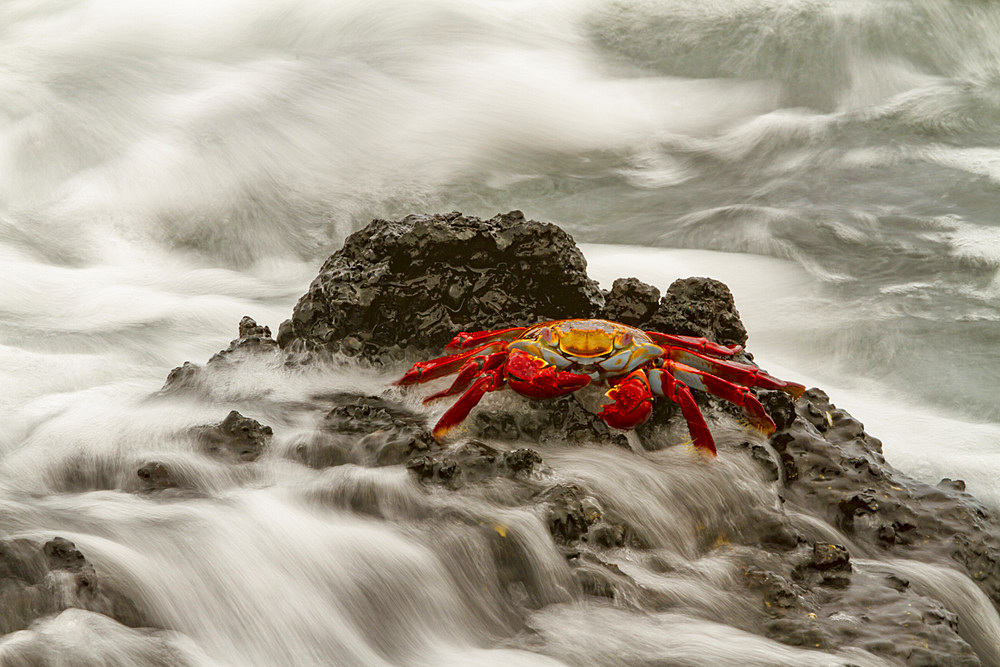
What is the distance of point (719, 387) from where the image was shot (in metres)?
4.20

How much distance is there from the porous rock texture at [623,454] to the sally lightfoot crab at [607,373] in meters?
0.15

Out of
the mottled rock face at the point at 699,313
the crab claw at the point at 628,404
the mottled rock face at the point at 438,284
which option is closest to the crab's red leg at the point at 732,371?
the crab claw at the point at 628,404

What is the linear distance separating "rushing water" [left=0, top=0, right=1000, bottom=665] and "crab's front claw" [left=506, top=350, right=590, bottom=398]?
0.99 ft

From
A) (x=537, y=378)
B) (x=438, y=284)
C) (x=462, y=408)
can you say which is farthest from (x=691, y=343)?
(x=438, y=284)

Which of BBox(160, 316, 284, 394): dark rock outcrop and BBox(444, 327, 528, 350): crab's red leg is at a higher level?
BBox(444, 327, 528, 350): crab's red leg

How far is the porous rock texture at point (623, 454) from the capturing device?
140 inches

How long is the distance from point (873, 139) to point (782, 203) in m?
1.94

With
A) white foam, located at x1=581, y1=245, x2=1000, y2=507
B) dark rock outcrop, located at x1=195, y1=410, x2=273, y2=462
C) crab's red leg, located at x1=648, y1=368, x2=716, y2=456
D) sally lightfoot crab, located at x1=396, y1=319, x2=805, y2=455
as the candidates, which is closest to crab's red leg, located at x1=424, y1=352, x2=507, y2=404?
sally lightfoot crab, located at x1=396, y1=319, x2=805, y2=455

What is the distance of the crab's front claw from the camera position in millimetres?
4094

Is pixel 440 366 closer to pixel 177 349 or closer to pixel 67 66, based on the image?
pixel 177 349

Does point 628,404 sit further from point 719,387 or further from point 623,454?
point 719,387

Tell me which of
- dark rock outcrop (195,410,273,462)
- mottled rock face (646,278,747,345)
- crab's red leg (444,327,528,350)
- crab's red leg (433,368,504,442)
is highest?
mottled rock face (646,278,747,345)

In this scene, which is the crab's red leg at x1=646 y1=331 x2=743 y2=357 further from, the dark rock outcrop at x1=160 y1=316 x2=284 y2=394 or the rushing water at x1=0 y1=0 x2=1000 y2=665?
the dark rock outcrop at x1=160 y1=316 x2=284 y2=394

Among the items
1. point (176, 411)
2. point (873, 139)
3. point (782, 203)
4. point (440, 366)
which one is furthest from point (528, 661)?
point (873, 139)
